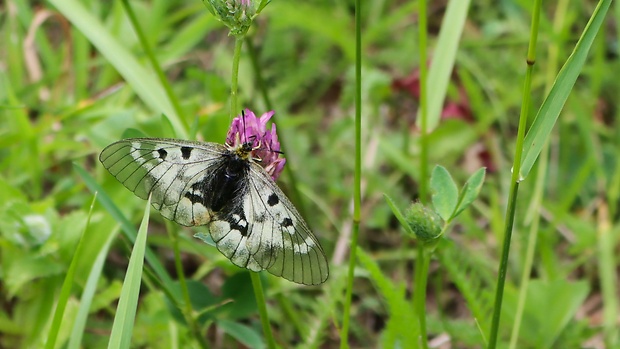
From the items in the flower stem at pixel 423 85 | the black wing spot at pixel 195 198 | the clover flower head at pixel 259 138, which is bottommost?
the black wing spot at pixel 195 198

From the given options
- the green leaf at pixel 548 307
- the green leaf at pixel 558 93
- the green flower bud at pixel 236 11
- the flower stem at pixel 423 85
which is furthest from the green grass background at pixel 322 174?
the green flower bud at pixel 236 11

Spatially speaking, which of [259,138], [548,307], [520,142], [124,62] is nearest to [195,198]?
[259,138]

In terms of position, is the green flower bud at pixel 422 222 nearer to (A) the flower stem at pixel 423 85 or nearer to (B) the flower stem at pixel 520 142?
(B) the flower stem at pixel 520 142

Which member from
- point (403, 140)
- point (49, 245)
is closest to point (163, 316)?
point (49, 245)

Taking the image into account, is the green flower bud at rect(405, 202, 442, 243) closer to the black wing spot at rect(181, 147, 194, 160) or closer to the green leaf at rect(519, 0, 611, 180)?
the green leaf at rect(519, 0, 611, 180)

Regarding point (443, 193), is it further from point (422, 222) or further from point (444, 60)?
point (444, 60)

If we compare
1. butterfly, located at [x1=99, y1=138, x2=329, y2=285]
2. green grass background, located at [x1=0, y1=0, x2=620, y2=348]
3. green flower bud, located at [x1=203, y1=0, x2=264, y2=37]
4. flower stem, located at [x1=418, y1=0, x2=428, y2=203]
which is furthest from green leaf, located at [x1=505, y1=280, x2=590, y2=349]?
green flower bud, located at [x1=203, y1=0, x2=264, y2=37]

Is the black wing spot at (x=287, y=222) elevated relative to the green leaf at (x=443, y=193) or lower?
lower
